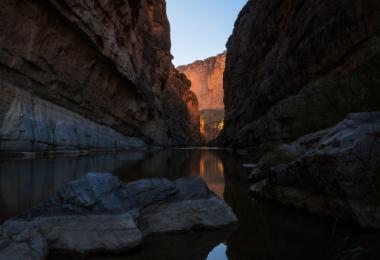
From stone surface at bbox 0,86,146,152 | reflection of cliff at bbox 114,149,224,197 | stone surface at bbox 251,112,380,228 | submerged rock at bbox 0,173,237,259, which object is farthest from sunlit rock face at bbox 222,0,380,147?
stone surface at bbox 0,86,146,152

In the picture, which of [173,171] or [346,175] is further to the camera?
[173,171]

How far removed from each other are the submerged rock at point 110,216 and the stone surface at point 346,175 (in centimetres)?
176

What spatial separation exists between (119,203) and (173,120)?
71.8 metres

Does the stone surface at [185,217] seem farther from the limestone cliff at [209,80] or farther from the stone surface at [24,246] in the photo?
the limestone cliff at [209,80]

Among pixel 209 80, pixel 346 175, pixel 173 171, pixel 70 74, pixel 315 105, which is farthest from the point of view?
pixel 209 80

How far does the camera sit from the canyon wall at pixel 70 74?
2012 centimetres

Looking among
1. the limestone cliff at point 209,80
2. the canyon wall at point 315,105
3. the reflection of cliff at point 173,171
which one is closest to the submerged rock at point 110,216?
the canyon wall at point 315,105

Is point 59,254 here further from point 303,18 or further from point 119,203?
point 303,18

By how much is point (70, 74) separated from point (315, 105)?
1999 cm

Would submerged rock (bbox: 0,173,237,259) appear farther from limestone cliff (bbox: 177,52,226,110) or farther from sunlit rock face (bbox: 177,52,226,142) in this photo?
limestone cliff (bbox: 177,52,226,110)

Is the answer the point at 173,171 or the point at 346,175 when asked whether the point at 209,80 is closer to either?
the point at 173,171

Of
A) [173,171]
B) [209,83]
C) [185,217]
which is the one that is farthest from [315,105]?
[209,83]

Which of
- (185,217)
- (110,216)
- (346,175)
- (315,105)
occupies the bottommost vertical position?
(185,217)

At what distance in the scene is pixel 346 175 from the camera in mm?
5680
